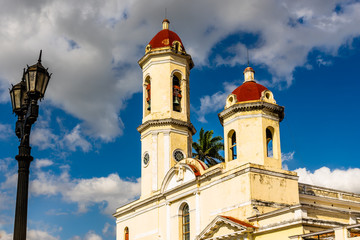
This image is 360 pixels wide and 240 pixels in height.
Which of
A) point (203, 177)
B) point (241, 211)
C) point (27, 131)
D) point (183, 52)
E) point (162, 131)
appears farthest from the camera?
point (183, 52)

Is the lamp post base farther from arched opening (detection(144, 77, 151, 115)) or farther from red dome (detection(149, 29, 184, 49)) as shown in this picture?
red dome (detection(149, 29, 184, 49))

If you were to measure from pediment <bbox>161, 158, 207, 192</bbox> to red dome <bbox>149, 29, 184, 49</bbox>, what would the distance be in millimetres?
9853

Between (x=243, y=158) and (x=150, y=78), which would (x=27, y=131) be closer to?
(x=243, y=158)

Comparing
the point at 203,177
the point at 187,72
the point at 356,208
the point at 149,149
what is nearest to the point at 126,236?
the point at 149,149

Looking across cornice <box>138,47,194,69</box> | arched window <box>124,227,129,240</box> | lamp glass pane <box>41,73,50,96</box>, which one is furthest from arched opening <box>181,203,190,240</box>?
lamp glass pane <box>41,73,50,96</box>

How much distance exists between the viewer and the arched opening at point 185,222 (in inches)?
1070

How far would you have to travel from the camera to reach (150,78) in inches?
1307

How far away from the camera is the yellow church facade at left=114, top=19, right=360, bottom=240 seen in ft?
70.0

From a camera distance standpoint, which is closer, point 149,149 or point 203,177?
point 203,177

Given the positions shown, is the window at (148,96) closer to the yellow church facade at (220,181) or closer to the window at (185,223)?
the yellow church facade at (220,181)

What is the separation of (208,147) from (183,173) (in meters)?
15.2

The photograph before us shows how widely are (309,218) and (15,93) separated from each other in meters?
14.5

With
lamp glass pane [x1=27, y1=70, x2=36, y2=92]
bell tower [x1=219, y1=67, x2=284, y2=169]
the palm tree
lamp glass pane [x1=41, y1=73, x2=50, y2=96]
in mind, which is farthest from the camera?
the palm tree

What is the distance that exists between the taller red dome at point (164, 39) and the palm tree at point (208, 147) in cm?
1140
